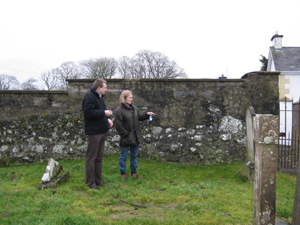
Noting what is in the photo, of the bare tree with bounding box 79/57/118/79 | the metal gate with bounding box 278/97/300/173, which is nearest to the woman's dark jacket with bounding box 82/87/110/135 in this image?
the metal gate with bounding box 278/97/300/173

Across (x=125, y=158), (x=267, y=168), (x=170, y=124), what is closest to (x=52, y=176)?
(x=125, y=158)

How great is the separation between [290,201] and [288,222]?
1.08m

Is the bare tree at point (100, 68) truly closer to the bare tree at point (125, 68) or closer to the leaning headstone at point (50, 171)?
the bare tree at point (125, 68)

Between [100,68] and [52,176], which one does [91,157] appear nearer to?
[52,176]

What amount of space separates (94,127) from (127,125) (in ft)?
2.68

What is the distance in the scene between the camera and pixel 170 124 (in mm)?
6301

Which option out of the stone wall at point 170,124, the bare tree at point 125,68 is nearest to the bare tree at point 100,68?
the bare tree at point 125,68

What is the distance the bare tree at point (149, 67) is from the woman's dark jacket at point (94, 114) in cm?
3340

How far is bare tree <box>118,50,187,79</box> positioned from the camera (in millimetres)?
37469

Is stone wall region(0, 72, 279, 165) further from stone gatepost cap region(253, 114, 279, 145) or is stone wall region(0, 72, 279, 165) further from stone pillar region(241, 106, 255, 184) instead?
stone gatepost cap region(253, 114, 279, 145)

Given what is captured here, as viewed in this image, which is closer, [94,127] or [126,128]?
[94,127]

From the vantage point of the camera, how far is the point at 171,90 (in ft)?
20.8

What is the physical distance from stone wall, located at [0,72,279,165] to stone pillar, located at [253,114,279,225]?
351 centimetres

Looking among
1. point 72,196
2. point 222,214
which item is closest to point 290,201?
point 222,214
